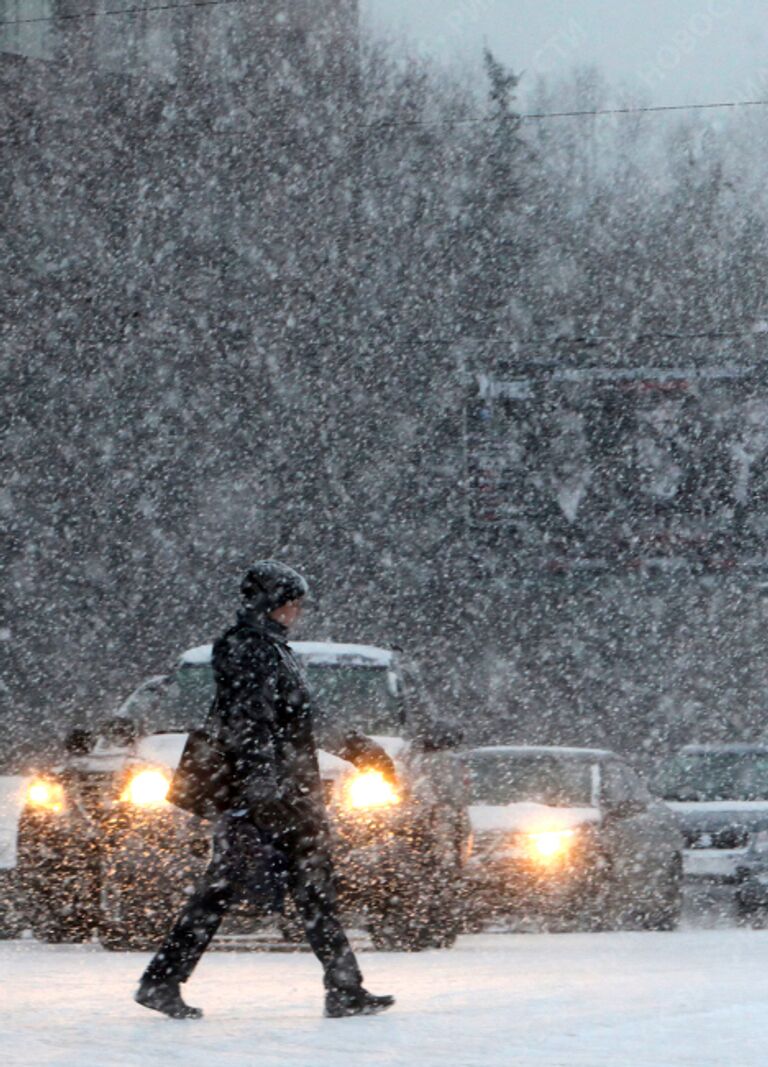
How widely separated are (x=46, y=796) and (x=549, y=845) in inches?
131

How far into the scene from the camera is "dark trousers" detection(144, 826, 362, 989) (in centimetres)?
746

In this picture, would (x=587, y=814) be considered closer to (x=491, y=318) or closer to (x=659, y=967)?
(x=659, y=967)

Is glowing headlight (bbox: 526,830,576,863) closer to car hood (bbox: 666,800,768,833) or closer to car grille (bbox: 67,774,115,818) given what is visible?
car hood (bbox: 666,800,768,833)

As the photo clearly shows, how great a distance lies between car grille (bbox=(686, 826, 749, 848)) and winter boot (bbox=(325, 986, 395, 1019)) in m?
8.24

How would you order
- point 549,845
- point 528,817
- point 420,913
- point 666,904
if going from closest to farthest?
point 420,913
point 549,845
point 528,817
point 666,904

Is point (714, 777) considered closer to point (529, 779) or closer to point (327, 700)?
point (529, 779)

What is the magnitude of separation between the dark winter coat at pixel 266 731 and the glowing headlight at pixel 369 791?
3.66m

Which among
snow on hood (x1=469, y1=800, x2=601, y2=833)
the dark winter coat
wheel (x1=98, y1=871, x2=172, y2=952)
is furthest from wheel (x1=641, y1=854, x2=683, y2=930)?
the dark winter coat

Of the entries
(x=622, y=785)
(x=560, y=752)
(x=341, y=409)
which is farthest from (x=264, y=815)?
(x=341, y=409)

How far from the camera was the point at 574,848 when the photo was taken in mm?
13594

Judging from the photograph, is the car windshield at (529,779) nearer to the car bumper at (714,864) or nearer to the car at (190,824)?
the car bumper at (714,864)

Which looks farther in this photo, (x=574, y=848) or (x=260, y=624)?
(x=574, y=848)

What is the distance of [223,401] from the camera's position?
103 ft

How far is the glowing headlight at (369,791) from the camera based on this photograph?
36.9ft
